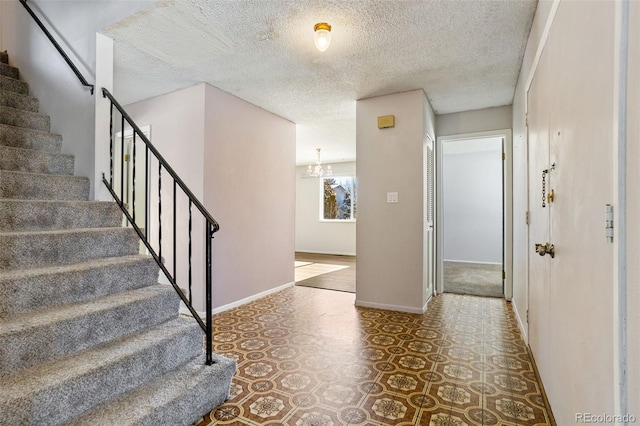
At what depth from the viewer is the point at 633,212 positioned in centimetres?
85

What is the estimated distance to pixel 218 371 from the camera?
6.11 feet

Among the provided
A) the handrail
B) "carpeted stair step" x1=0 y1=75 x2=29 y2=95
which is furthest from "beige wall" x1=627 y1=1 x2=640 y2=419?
"carpeted stair step" x1=0 y1=75 x2=29 y2=95

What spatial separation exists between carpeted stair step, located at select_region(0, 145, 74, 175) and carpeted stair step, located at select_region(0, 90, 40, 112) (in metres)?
0.67

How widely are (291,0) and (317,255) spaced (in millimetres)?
6958

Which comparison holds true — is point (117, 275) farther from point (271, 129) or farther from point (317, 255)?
point (317, 255)

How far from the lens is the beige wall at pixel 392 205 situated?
372 cm

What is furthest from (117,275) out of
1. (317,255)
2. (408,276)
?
(317,255)

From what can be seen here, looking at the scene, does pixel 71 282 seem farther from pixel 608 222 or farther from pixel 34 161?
pixel 608 222

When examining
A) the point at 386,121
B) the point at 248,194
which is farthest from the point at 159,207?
the point at 386,121

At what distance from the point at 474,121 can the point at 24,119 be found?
4.94 metres

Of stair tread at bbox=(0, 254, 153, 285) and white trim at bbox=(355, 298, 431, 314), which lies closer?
stair tread at bbox=(0, 254, 153, 285)

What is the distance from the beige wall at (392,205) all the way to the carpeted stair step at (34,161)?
295 centimetres

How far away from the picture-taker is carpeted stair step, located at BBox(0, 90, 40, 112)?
2.75 metres

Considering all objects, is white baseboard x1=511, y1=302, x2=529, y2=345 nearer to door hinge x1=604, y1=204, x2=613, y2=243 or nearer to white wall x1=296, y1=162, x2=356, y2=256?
door hinge x1=604, y1=204, x2=613, y2=243
